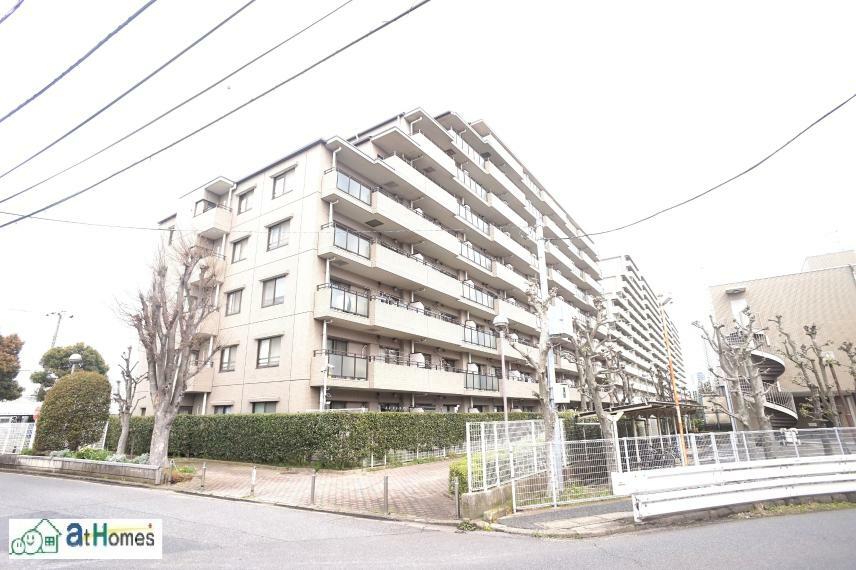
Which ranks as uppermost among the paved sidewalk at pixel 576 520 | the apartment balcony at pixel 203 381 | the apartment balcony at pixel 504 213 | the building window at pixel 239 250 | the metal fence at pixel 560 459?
the apartment balcony at pixel 504 213

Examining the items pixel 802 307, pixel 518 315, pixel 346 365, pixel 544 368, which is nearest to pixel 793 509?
pixel 544 368

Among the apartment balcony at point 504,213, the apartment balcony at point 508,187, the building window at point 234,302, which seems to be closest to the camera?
the building window at point 234,302

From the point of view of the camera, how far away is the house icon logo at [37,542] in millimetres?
6219

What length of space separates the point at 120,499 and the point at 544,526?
9.65 meters

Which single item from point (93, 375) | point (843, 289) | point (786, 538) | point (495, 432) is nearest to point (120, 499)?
point (495, 432)

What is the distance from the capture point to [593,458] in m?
9.49

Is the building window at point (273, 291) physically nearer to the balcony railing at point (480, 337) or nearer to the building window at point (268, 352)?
the building window at point (268, 352)

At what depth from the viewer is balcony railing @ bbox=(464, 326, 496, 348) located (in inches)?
1027

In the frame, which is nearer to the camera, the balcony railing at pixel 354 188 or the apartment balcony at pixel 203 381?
the balcony railing at pixel 354 188

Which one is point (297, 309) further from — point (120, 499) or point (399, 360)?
point (120, 499)

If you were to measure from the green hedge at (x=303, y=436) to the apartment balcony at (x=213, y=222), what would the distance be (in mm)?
9377

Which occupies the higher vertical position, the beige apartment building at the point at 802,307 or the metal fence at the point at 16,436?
the beige apartment building at the point at 802,307

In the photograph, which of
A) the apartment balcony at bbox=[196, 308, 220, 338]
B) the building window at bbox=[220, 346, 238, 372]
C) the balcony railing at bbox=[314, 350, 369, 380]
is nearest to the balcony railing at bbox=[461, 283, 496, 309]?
the balcony railing at bbox=[314, 350, 369, 380]

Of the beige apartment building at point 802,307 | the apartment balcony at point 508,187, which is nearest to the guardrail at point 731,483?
the beige apartment building at point 802,307
